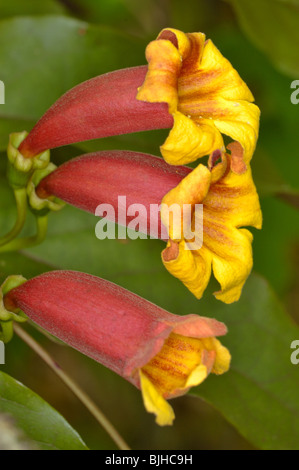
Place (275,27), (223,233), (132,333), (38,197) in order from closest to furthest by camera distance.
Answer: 1. (132,333)
2. (223,233)
3. (38,197)
4. (275,27)

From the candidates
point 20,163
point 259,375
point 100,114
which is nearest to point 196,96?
point 100,114

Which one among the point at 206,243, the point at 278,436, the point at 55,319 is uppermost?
the point at 206,243

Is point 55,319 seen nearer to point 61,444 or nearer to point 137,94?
point 61,444

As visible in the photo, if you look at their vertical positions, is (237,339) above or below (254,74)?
below

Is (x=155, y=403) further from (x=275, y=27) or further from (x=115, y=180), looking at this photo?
(x=275, y=27)

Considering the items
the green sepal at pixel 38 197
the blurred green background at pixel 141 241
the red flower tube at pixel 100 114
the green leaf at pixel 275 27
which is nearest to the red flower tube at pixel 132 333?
the green sepal at pixel 38 197

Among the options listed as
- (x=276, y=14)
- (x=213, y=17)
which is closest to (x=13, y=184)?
(x=276, y=14)

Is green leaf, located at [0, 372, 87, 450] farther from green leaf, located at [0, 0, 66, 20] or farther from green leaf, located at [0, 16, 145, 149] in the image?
green leaf, located at [0, 0, 66, 20]
